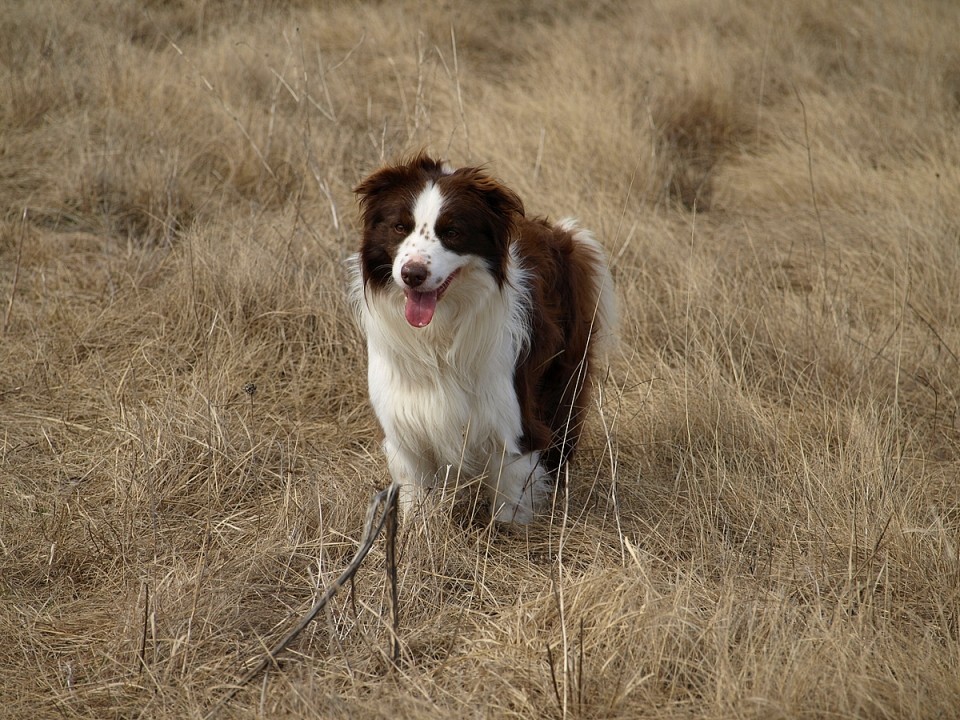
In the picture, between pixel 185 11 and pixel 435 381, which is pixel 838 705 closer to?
pixel 435 381

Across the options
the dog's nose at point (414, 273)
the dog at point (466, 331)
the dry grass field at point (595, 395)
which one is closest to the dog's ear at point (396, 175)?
the dog at point (466, 331)

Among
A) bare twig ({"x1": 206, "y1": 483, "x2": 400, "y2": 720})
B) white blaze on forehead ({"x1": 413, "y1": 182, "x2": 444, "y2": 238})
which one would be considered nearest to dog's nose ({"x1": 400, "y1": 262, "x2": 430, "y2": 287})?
white blaze on forehead ({"x1": 413, "y1": 182, "x2": 444, "y2": 238})

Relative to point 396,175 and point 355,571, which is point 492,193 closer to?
point 396,175

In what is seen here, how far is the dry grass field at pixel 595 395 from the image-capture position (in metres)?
2.49

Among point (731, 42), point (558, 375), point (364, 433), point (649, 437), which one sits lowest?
point (364, 433)

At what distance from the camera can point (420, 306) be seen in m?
2.77

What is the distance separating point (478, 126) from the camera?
18.7 ft

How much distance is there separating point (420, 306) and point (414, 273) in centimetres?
13

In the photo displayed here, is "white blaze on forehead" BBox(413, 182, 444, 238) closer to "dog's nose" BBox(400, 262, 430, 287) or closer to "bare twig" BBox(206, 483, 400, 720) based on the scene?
"dog's nose" BBox(400, 262, 430, 287)

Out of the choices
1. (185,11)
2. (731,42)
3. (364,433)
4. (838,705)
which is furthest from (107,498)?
(731,42)

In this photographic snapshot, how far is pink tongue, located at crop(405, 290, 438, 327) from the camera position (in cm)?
276

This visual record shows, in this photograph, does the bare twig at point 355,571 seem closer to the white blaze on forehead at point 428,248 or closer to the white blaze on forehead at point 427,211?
the white blaze on forehead at point 428,248

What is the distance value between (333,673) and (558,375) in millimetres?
1396

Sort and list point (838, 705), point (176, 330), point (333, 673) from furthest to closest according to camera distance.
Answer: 1. point (176, 330)
2. point (333, 673)
3. point (838, 705)
